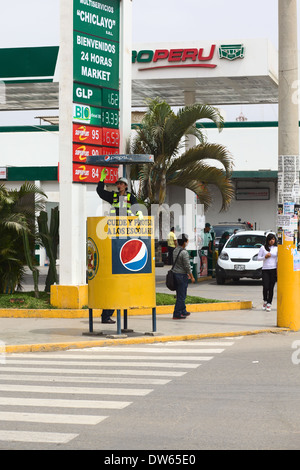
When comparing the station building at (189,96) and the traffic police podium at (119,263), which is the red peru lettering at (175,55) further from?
the traffic police podium at (119,263)

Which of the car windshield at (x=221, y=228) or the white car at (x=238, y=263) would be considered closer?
the white car at (x=238, y=263)

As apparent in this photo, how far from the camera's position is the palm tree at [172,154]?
23031 millimetres

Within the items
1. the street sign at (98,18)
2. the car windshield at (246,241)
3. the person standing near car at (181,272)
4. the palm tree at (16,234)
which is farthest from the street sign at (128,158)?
the car windshield at (246,241)

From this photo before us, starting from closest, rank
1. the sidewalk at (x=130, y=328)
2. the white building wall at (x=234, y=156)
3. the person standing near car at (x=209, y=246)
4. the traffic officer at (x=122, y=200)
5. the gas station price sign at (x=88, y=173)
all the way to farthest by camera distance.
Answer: the sidewalk at (x=130, y=328) → the traffic officer at (x=122, y=200) → the gas station price sign at (x=88, y=173) → the person standing near car at (x=209, y=246) → the white building wall at (x=234, y=156)

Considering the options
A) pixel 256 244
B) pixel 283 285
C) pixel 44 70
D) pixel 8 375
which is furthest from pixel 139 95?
pixel 8 375

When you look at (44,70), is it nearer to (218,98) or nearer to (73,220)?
(218,98)

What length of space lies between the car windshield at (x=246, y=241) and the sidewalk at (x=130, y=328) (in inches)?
339

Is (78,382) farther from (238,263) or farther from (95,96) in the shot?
(238,263)

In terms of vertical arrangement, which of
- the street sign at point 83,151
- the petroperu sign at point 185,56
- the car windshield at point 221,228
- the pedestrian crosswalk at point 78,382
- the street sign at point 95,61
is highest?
the petroperu sign at point 185,56

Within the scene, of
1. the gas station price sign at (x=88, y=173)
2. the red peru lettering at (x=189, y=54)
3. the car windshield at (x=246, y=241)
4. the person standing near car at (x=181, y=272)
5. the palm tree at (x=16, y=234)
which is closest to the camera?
the person standing near car at (x=181, y=272)

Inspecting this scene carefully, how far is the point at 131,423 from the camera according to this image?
7.65 m

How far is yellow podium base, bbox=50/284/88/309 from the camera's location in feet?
54.7

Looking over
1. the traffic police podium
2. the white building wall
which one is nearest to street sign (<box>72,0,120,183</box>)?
the traffic police podium

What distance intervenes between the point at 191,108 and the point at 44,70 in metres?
12.2
